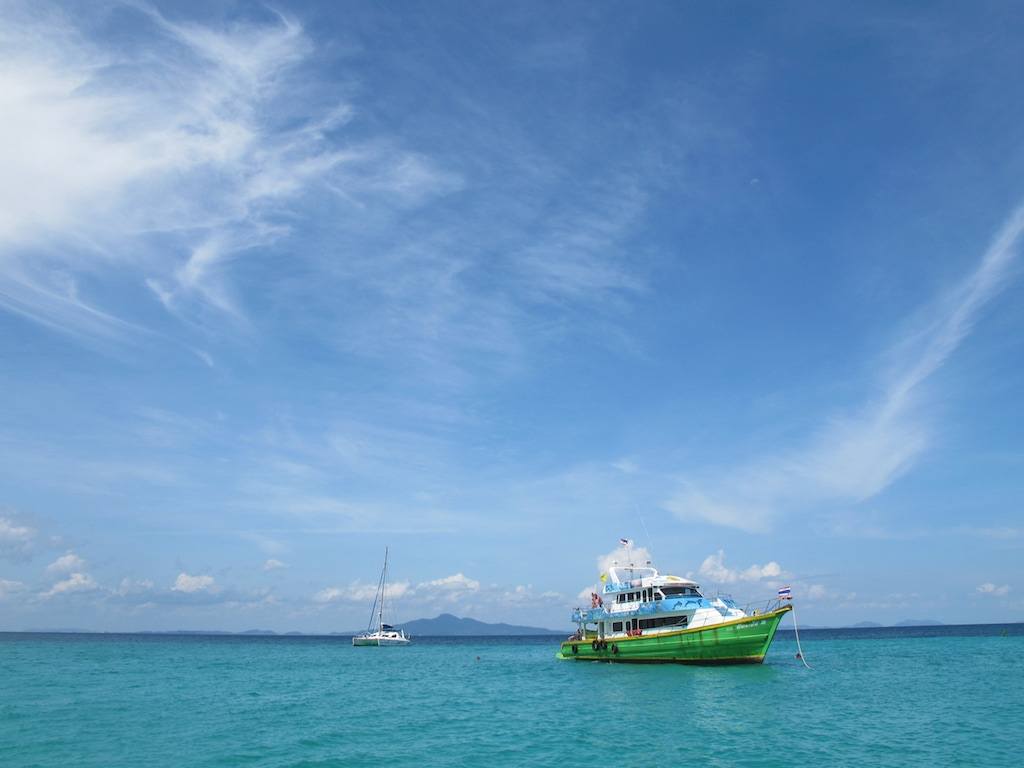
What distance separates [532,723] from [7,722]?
26.8 meters

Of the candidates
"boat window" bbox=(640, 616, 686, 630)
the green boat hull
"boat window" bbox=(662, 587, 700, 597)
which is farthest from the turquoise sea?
"boat window" bbox=(662, 587, 700, 597)

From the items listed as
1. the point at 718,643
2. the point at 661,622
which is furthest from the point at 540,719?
the point at 661,622

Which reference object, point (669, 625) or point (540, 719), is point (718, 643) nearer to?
point (669, 625)

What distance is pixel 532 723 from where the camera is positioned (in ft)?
115

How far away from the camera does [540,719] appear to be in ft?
118

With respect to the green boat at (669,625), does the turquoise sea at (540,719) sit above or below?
below

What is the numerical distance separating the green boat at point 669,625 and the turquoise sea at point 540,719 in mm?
1620

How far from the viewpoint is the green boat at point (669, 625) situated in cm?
5134

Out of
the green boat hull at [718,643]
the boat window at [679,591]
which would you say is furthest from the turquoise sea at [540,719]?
the boat window at [679,591]

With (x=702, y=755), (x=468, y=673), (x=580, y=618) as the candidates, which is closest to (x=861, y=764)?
(x=702, y=755)

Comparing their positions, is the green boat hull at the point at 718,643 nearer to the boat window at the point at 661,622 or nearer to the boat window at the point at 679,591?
the boat window at the point at 661,622

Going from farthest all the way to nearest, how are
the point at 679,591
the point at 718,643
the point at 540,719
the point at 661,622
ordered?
the point at 661,622 < the point at 679,591 < the point at 718,643 < the point at 540,719

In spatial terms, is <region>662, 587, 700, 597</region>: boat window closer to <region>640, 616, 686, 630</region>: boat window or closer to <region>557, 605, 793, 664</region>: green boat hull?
<region>640, 616, 686, 630</region>: boat window

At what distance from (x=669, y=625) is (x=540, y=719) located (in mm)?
23072
